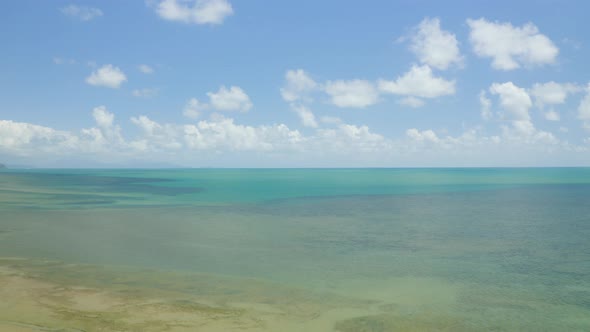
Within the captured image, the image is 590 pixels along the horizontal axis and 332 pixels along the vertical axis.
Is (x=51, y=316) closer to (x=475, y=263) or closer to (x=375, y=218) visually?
(x=475, y=263)

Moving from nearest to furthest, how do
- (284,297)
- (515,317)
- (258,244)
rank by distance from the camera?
(515,317), (284,297), (258,244)

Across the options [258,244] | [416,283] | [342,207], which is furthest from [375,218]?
[416,283]

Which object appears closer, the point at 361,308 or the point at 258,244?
the point at 361,308

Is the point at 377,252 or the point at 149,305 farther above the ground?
the point at 149,305

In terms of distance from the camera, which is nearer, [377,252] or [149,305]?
[149,305]

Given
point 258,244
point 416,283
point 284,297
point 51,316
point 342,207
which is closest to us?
point 51,316

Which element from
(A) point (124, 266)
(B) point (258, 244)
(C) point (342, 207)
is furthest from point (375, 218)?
(A) point (124, 266)

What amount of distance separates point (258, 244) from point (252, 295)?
11.7 m

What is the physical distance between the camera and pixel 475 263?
77.6ft

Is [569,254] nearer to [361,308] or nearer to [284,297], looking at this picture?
[361,308]

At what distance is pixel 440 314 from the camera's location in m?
15.6

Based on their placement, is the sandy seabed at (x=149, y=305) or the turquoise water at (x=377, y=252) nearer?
the sandy seabed at (x=149, y=305)

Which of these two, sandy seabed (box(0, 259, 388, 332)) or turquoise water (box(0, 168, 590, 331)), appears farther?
turquoise water (box(0, 168, 590, 331))

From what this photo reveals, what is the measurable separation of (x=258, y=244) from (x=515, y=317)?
17.1 m
